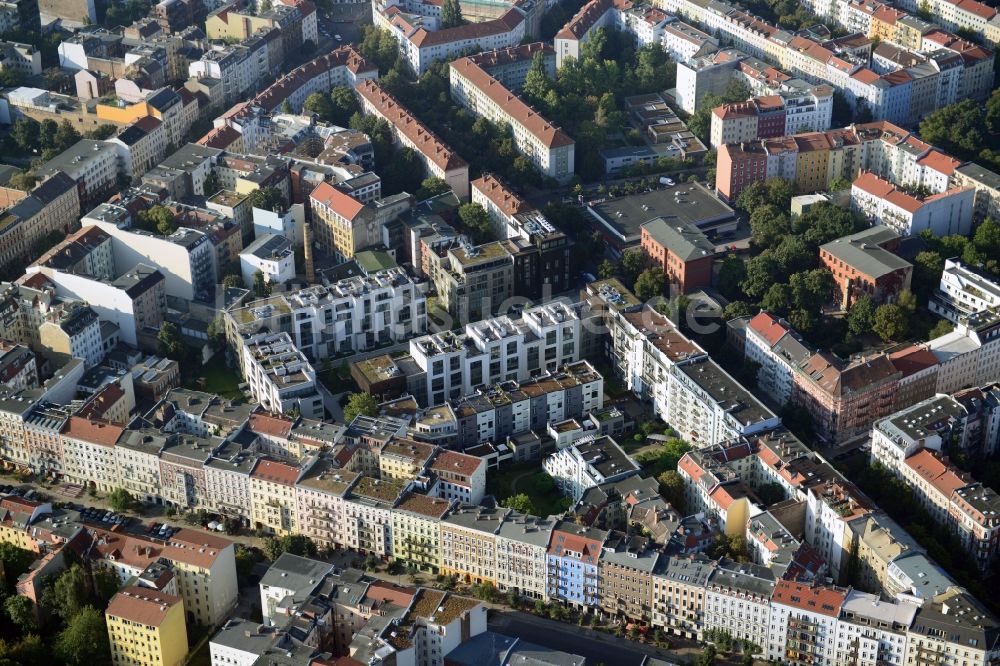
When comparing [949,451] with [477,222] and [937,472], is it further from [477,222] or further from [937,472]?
[477,222]

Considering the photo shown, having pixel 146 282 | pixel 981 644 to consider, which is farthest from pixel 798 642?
pixel 146 282

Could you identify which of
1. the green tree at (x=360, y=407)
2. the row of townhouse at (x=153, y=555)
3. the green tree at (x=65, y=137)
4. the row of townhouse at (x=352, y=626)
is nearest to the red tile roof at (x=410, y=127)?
the green tree at (x=65, y=137)

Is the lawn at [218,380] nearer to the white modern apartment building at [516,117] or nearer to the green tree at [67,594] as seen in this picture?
the green tree at [67,594]

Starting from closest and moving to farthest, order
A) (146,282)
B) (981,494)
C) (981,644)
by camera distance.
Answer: (981,644) → (981,494) → (146,282)

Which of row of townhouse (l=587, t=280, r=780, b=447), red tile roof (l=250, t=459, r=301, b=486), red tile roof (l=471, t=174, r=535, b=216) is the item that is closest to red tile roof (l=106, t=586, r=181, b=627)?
red tile roof (l=250, t=459, r=301, b=486)

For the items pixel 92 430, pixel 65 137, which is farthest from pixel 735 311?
pixel 65 137

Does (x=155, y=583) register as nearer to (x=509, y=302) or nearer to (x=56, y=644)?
(x=56, y=644)
